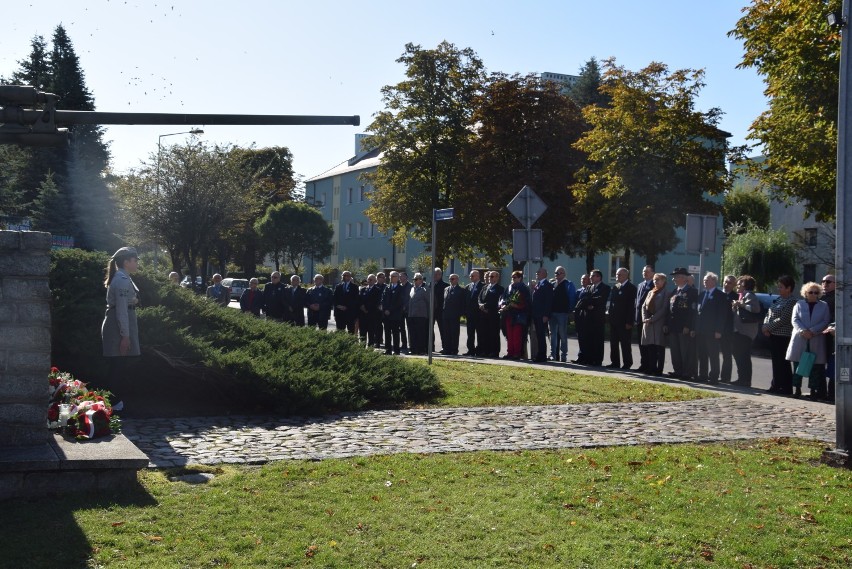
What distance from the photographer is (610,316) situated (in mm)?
19062

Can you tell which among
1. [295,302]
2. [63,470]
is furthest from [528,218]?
[63,470]

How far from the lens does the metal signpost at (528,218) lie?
18500 mm

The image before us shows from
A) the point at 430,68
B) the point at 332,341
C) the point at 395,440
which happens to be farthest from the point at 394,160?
the point at 395,440

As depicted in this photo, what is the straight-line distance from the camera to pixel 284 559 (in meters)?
5.68

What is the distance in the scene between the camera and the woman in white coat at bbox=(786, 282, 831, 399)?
46.4ft

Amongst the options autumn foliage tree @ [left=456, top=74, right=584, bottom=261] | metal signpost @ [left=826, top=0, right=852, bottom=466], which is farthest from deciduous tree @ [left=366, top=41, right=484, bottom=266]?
metal signpost @ [left=826, top=0, right=852, bottom=466]

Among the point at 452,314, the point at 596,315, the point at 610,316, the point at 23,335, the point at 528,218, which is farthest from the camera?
the point at 452,314

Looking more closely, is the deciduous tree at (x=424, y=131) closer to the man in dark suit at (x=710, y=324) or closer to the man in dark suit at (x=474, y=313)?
the man in dark suit at (x=474, y=313)

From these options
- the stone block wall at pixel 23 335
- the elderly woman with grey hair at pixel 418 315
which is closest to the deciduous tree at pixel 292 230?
the elderly woman with grey hair at pixel 418 315

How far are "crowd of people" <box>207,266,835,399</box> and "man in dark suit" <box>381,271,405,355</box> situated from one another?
0.03 m

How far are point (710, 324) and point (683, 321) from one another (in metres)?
0.59

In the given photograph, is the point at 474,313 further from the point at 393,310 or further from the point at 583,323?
the point at 583,323

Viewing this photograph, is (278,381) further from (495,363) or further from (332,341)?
(495,363)

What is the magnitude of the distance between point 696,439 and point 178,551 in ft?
19.7
